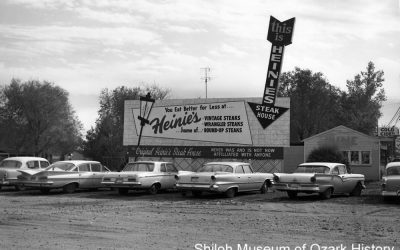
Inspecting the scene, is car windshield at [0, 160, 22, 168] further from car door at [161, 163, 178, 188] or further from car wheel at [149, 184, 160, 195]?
car door at [161, 163, 178, 188]

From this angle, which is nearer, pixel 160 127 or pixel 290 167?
pixel 160 127

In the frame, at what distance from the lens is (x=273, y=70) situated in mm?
27781

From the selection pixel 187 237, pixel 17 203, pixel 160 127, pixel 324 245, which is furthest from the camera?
pixel 160 127

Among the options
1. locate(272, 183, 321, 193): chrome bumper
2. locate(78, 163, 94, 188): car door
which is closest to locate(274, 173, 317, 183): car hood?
locate(272, 183, 321, 193): chrome bumper

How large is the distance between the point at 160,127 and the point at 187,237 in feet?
64.7

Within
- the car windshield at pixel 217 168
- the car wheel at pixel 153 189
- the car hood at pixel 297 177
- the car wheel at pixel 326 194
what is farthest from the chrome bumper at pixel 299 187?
the car wheel at pixel 153 189

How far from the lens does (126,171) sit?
2130cm

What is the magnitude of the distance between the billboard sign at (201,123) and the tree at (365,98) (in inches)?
1487

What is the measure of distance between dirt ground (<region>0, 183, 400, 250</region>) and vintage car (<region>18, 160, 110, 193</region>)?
282 cm

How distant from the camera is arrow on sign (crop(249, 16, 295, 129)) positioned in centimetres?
2719

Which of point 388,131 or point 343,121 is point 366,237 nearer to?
point 388,131

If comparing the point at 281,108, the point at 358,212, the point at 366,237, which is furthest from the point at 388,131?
the point at 366,237

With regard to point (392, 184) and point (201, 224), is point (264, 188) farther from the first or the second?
point (201, 224)

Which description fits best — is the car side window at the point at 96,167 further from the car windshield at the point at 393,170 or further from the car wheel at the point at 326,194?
the car windshield at the point at 393,170
